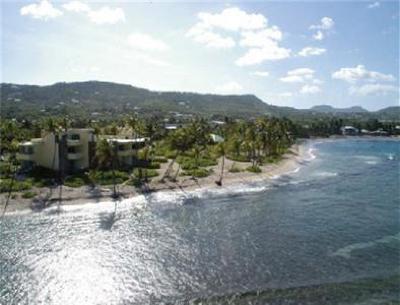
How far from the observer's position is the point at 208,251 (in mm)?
45719

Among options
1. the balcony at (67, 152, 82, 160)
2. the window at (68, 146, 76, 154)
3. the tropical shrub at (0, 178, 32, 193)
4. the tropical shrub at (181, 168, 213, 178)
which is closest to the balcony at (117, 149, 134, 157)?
the balcony at (67, 152, 82, 160)

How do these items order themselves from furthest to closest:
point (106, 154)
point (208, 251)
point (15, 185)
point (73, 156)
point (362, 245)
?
point (106, 154), point (73, 156), point (15, 185), point (362, 245), point (208, 251)

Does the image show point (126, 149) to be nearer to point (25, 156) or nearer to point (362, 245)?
point (25, 156)

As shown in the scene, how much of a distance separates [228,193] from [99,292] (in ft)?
137

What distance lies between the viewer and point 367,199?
238 ft

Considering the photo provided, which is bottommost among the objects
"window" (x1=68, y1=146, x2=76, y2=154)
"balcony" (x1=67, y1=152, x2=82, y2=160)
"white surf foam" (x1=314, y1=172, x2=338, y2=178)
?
"white surf foam" (x1=314, y1=172, x2=338, y2=178)

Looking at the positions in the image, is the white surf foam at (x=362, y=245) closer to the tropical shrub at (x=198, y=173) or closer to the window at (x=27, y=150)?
the tropical shrub at (x=198, y=173)

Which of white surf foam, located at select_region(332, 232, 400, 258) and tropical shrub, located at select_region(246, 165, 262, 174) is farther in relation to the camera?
tropical shrub, located at select_region(246, 165, 262, 174)

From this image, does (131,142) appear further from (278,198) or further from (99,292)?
(99,292)

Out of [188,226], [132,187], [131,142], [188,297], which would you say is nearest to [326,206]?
[188,226]

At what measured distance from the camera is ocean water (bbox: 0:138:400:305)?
35594 millimetres

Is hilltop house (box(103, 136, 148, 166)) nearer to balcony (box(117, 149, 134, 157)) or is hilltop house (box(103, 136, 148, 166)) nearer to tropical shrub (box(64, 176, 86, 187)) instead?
balcony (box(117, 149, 134, 157))

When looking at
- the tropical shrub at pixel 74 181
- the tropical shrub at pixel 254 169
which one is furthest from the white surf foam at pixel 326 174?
the tropical shrub at pixel 74 181

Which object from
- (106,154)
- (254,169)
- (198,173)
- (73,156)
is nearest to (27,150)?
(73,156)
